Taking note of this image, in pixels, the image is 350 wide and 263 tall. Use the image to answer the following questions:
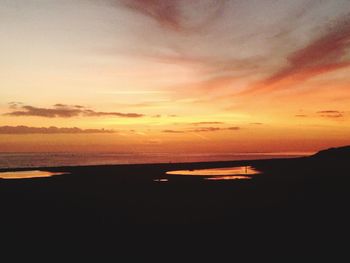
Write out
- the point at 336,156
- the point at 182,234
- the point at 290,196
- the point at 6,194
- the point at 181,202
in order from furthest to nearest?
the point at 336,156 → the point at 6,194 → the point at 290,196 → the point at 181,202 → the point at 182,234

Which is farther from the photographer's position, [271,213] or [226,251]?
[271,213]

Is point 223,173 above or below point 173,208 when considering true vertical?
above

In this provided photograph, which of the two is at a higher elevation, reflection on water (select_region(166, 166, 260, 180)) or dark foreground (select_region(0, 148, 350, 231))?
reflection on water (select_region(166, 166, 260, 180))

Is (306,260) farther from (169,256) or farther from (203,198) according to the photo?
(203,198)

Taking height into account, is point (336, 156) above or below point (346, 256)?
above

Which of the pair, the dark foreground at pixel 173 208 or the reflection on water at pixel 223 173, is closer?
the dark foreground at pixel 173 208

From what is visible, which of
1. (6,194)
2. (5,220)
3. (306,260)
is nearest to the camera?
(306,260)

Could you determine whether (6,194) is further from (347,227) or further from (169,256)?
(347,227)

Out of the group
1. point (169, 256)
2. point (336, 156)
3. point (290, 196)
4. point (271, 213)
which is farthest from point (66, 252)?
point (336, 156)

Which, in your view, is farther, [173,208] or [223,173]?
[223,173]

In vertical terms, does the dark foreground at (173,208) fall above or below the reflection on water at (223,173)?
below

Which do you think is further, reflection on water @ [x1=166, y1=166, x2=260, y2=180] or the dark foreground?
reflection on water @ [x1=166, y1=166, x2=260, y2=180]

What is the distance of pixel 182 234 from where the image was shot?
15.7 m

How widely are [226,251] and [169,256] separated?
2.23 m
